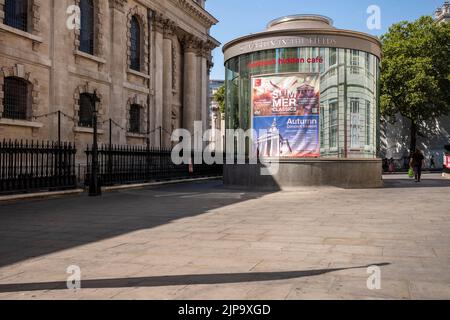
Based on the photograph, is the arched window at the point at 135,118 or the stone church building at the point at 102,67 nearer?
the stone church building at the point at 102,67

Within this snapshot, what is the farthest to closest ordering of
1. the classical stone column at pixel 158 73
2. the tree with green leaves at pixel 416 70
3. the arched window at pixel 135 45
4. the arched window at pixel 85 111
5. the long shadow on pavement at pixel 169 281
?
the tree with green leaves at pixel 416 70 < the classical stone column at pixel 158 73 < the arched window at pixel 135 45 < the arched window at pixel 85 111 < the long shadow on pavement at pixel 169 281

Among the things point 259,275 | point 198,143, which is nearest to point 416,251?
point 259,275

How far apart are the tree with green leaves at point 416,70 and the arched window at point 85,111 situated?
1145 inches

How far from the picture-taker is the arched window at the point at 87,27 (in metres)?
24.5

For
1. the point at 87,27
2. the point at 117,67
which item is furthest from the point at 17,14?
the point at 117,67

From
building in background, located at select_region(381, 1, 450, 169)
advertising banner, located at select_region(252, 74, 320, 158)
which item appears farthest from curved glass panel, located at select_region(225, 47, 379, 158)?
building in background, located at select_region(381, 1, 450, 169)

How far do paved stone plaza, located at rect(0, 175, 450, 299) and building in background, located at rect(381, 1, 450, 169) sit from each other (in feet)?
143

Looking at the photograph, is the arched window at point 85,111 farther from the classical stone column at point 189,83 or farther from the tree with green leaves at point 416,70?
the tree with green leaves at point 416,70

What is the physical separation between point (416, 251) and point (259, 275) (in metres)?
2.55

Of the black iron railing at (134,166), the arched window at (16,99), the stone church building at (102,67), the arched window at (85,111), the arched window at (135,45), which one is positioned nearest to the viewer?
the black iron railing at (134,166)

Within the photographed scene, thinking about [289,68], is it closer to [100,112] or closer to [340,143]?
[340,143]

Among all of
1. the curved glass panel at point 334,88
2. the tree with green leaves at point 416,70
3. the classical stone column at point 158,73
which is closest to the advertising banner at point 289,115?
the curved glass panel at point 334,88
